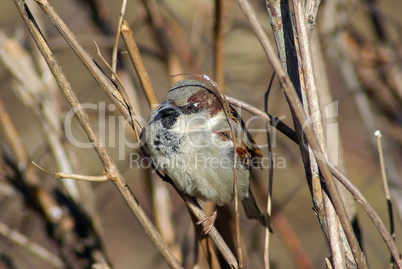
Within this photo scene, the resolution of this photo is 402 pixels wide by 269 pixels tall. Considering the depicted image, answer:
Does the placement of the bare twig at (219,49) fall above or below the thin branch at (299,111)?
above

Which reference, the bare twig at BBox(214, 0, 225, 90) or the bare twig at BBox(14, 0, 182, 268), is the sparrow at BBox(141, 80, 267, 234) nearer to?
the bare twig at BBox(214, 0, 225, 90)

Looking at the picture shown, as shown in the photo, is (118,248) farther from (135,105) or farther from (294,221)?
(135,105)

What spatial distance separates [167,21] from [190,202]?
1632 millimetres

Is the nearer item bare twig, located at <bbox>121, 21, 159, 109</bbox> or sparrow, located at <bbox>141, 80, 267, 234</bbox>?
bare twig, located at <bbox>121, 21, 159, 109</bbox>

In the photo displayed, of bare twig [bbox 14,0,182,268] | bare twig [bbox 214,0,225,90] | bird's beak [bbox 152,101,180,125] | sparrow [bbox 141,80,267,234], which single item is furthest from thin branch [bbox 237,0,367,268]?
bare twig [bbox 214,0,225,90]

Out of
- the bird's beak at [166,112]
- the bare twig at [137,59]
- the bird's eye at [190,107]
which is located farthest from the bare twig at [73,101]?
the bird's eye at [190,107]

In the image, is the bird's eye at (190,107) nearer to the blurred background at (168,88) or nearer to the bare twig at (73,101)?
the blurred background at (168,88)

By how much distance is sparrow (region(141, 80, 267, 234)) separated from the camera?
2162 mm

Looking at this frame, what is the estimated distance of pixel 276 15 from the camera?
58.3 inches

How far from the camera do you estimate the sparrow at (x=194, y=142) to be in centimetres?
216

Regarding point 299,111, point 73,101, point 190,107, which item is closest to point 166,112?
point 190,107

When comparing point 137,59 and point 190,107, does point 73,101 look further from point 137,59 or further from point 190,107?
point 190,107

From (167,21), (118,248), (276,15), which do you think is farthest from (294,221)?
(276,15)

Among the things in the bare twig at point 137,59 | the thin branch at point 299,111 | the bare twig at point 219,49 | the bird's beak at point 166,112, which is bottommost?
the thin branch at point 299,111
